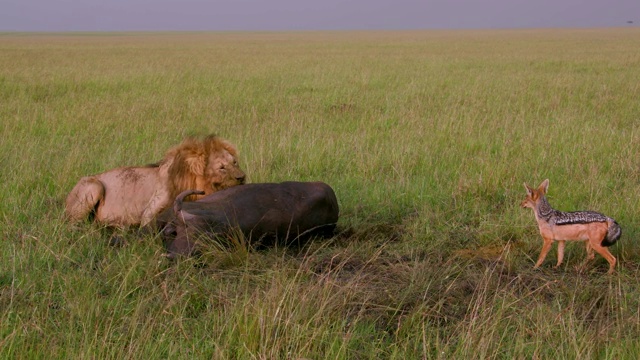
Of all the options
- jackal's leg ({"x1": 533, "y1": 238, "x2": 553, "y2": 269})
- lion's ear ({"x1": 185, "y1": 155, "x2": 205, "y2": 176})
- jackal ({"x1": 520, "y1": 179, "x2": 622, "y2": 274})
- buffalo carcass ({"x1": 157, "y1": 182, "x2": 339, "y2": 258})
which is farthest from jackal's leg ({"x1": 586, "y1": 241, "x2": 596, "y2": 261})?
lion's ear ({"x1": 185, "y1": 155, "x2": 205, "y2": 176})

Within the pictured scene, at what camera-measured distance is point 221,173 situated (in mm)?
5172

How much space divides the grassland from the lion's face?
705 millimetres

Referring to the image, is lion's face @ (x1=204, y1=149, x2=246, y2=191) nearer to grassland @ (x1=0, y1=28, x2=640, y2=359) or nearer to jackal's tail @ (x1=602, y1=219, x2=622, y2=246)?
grassland @ (x1=0, y1=28, x2=640, y2=359)

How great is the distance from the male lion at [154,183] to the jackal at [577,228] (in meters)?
2.09

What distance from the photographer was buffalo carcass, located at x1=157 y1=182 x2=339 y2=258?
4.58 m

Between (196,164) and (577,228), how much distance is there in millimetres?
2628

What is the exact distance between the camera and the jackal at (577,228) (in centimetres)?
412

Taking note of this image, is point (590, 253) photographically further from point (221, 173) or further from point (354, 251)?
point (221, 173)

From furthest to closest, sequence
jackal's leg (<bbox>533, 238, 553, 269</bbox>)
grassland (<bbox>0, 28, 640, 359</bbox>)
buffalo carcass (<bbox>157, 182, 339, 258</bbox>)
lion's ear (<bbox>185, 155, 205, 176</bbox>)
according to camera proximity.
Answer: lion's ear (<bbox>185, 155, 205, 176</bbox>), buffalo carcass (<bbox>157, 182, 339, 258</bbox>), jackal's leg (<bbox>533, 238, 553, 269</bbox>), grassland (<bbox>0, 28, 640, 359</bbox>)

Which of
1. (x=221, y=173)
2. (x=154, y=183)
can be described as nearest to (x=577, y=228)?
(x=221, y=173)

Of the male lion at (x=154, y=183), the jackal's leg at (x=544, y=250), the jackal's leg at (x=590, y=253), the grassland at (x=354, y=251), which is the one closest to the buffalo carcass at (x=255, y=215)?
the grassland at (x=354, y=251)

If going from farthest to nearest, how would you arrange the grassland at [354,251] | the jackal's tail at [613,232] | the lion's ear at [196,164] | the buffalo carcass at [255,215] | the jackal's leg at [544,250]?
the lion's ear at [196,164] < the buffalo carcass at [255,215] < the jackal's leg at [544,250] < the jackal's tail at [613,232] < the grassland at [354,251]

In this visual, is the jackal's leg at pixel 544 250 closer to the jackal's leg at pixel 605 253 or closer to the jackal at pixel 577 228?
the jackal at pixel 577 228

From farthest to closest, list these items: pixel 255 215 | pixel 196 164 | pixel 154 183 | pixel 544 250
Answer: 1. pixel 154 183
2. pixel 196 164
3. pixel 255 215
4. pixel 544 250
